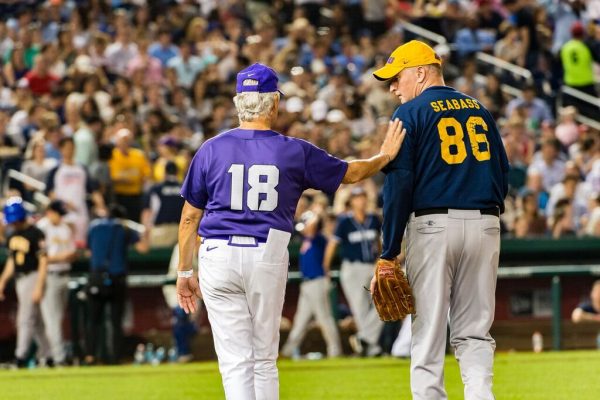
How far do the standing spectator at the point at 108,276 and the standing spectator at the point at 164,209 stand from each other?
52 cm

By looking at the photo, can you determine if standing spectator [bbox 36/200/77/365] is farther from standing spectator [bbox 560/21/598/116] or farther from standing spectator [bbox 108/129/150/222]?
standing spectator [bbox 560/21/598/116]

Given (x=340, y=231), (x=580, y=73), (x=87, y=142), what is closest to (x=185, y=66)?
(x=87, y=142)

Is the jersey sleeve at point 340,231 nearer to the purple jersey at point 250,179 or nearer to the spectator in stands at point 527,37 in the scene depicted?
the spectator in stands at point 527,37

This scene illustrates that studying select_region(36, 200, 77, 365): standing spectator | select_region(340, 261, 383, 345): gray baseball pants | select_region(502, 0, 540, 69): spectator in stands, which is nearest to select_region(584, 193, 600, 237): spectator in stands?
select_region(340, 261, 383, 345): gray baseball pants

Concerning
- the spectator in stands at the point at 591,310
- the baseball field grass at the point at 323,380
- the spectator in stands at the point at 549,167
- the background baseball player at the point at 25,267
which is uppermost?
the spectator in stands at the point at 549,167

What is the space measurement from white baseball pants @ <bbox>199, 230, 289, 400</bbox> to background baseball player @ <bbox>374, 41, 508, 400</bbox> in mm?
749

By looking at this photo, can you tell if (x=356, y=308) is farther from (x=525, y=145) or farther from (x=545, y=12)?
(x=545, y=12)

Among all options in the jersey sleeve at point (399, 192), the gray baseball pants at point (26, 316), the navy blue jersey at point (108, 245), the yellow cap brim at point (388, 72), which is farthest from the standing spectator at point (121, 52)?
the jersey sleeve at point (399, 192)

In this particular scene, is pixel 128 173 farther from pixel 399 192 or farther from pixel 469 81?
pixel 399 192

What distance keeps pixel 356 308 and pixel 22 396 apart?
585 centimetres

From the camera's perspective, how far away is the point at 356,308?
19.0 m

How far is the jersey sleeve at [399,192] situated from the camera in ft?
27.6

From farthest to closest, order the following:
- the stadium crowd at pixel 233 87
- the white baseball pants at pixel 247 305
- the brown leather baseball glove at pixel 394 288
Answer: the stadium crowd at pixel 233 87, the brown leather baseball glove at pixel 394 288, the white baseball pants at pixel 247 305

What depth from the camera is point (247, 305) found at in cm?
835
